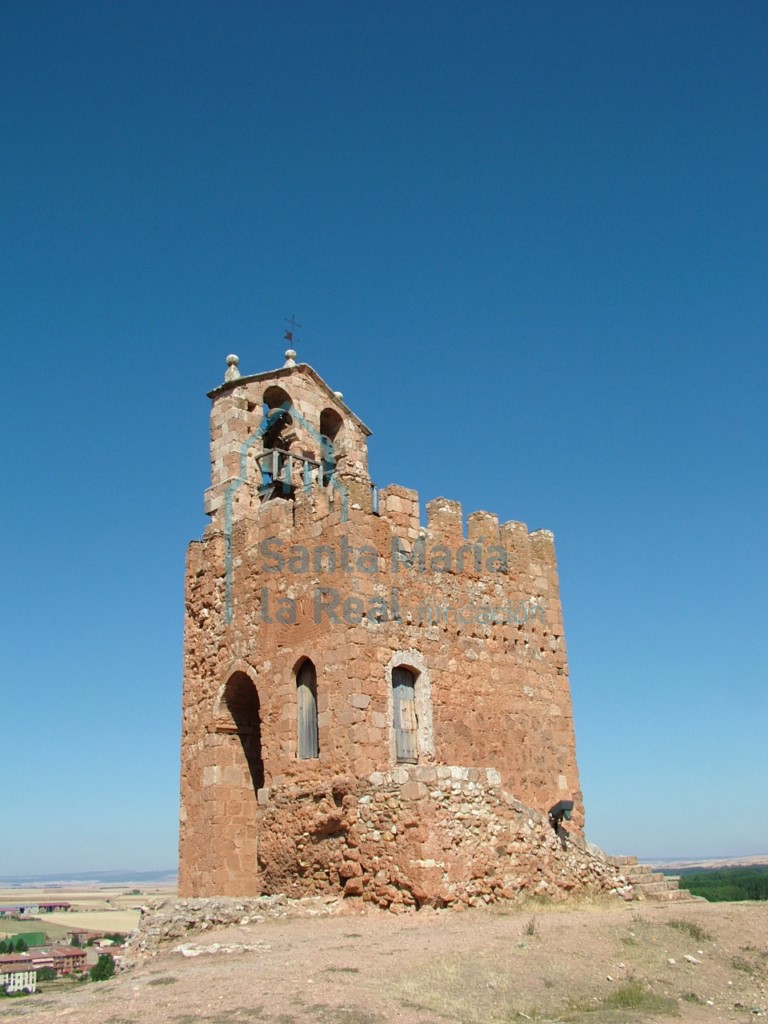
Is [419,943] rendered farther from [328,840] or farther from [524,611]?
[524,611]

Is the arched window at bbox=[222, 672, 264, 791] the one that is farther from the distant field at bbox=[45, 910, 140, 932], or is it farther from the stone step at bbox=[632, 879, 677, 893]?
the distant field at bbox=[45, 910, 140, 932]

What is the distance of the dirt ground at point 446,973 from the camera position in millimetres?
7000

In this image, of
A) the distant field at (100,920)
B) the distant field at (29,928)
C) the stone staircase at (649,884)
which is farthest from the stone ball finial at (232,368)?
the distant field at (100,920)

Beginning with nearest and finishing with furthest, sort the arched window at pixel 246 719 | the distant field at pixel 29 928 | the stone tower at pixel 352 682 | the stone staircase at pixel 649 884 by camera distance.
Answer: the stone tower at pixel 352 682
the stone staircase at pixel 649 884
the arched window at pixel 246 719
the distant field at pixel 29 928

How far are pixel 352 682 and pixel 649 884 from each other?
5303 millimetres

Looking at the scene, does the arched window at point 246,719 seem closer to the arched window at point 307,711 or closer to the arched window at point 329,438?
the arched window at point 307,711

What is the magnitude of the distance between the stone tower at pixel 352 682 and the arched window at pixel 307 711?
24 mm

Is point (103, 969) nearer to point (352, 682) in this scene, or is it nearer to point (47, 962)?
point (352, 682)

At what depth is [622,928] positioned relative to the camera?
32.7 ft

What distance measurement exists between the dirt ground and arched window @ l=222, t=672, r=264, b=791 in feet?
12.3

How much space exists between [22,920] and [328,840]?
61854mm

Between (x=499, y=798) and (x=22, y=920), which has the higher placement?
(x=499, y=798)

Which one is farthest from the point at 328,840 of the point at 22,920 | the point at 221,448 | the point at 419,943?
the point at 22,920

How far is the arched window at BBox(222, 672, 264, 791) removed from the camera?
14.5 m
